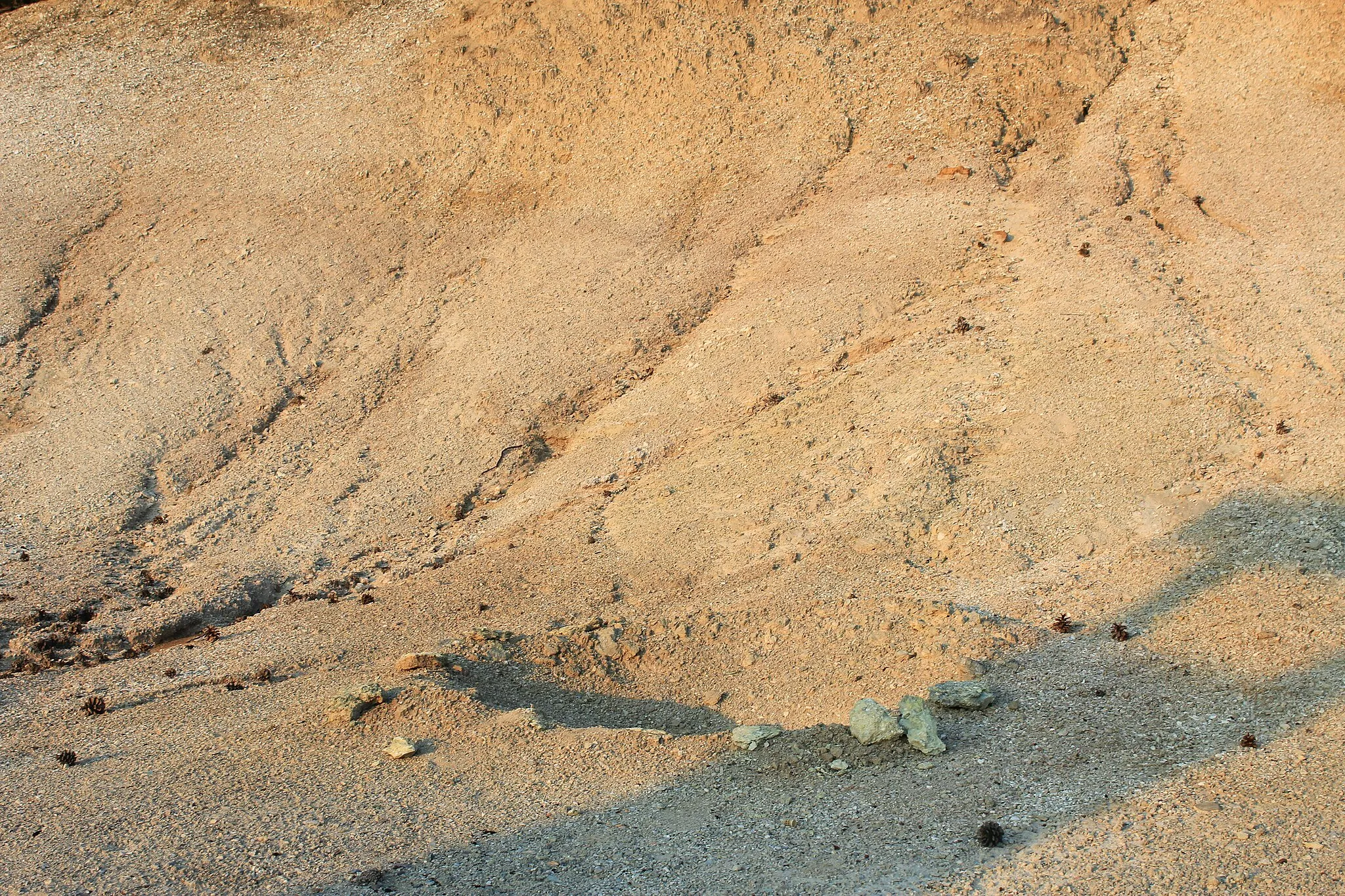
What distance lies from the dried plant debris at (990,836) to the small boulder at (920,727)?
5.46ft

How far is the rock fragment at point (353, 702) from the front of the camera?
39.4ft

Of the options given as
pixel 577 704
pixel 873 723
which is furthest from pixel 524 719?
pixel 873 723

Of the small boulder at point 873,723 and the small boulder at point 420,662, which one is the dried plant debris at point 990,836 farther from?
the small boulder at point 420,662

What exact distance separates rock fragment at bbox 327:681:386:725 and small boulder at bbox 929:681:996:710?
255 inches

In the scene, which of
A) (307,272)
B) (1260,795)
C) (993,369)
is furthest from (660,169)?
(1260,795)

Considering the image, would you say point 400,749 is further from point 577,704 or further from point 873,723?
point 873,723

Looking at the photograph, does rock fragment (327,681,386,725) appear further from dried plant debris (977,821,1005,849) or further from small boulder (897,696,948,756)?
dried plant debris (977,821,1005,849)

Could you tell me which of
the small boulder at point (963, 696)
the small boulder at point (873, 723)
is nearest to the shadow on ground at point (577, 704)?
the small boulder at point (873, 723)

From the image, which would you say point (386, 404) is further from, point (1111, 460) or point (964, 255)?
point (1111, 460)

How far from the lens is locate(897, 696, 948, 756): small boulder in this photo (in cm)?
1120

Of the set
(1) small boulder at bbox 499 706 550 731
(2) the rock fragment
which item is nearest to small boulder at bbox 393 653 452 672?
(2) the rock fragment

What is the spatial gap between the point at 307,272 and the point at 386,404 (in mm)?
4389

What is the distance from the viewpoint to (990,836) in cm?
937

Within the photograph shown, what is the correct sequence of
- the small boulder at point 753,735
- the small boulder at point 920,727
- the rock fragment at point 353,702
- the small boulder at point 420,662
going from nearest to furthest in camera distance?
the small boulder at point 920,727 → the small boulder at point 753,735 → the rock fragment at point 353,702 → the small boulder at point 420,662
